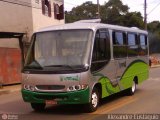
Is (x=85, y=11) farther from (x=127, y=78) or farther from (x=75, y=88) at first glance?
(x=75, y=88)

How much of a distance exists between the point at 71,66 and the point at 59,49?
79 centimetres

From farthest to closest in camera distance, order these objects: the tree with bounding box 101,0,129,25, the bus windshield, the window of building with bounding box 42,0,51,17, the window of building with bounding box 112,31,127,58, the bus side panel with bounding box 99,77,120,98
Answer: the tree with bounding box 101,0,129,25 < the window of building with bounding box 42,0,51,17 < the window of building with bounding box 112,31,127,58 < the bus side panel with bounding box 99,77,120,98 < the bus windshield

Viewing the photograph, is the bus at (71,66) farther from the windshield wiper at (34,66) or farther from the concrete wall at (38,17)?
the concrete wall at (38,17)

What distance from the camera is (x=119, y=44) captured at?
14.4m

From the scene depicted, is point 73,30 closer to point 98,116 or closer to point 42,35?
point 42,35

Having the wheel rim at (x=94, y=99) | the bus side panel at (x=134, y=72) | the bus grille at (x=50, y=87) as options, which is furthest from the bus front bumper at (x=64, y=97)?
the bus side panel at (x=134, y=72)

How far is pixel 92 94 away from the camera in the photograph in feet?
38.7

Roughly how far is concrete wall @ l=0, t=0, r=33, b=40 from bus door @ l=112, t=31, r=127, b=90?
20.6 m

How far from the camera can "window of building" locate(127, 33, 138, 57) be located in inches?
619

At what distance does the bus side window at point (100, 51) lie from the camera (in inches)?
473

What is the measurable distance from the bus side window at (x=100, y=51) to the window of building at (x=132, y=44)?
2.65 meters

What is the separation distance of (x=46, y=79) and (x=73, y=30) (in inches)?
67.9

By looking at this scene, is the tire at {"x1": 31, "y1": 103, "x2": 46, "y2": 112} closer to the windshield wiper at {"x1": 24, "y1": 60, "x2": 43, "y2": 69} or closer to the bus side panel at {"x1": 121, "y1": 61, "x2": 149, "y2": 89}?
the windshield wiper at {"x1": 24, "y1": 60, "x2": 43, "y2": 69}

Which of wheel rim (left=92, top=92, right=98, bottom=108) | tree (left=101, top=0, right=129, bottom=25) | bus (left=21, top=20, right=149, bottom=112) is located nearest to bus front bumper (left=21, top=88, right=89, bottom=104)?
bus (left=21, top=20, right=149, bottom=112)
